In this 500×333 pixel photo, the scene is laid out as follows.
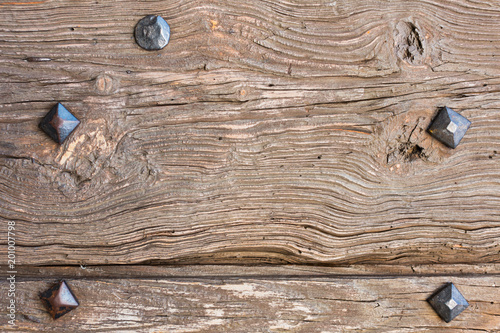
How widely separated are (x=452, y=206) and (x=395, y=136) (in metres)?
0.48

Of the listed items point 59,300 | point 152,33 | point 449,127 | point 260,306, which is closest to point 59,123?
point 152,33

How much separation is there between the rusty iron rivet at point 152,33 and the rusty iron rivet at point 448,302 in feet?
6.10

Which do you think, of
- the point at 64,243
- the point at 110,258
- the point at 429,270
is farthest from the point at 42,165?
the point at 429,270

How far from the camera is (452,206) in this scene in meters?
1.78

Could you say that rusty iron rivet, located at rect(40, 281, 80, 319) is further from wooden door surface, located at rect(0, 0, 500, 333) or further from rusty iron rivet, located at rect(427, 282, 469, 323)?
rusty iron rivet, located at rect(427, 282, 469, 323)

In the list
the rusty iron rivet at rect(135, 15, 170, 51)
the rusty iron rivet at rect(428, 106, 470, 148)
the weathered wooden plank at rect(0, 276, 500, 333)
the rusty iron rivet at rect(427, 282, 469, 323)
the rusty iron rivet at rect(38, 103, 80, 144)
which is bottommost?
the rusty iron rivet at rect(427, 282, 469, 323)

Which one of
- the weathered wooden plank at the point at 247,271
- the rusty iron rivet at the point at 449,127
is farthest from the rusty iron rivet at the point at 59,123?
the rusty iron rivet at the point at 449,127

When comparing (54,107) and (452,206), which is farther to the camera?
(452,206)

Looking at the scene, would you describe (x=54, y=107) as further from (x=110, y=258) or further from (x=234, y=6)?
(x=234, y=6)

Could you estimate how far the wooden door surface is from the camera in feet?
5.45

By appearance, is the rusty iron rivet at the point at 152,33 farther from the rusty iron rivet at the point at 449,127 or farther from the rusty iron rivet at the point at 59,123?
the rusty iron rivet at the point at 449,127

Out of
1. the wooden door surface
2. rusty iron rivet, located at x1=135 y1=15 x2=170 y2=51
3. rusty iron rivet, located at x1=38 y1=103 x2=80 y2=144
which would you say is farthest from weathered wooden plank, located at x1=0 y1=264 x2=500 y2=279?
rusty iron rivet, located at x1=135 y1=15 x2=170 y2=51

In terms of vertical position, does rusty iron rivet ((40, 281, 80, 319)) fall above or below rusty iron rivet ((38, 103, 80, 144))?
below

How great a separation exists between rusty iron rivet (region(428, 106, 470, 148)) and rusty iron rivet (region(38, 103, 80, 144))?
1.75m
